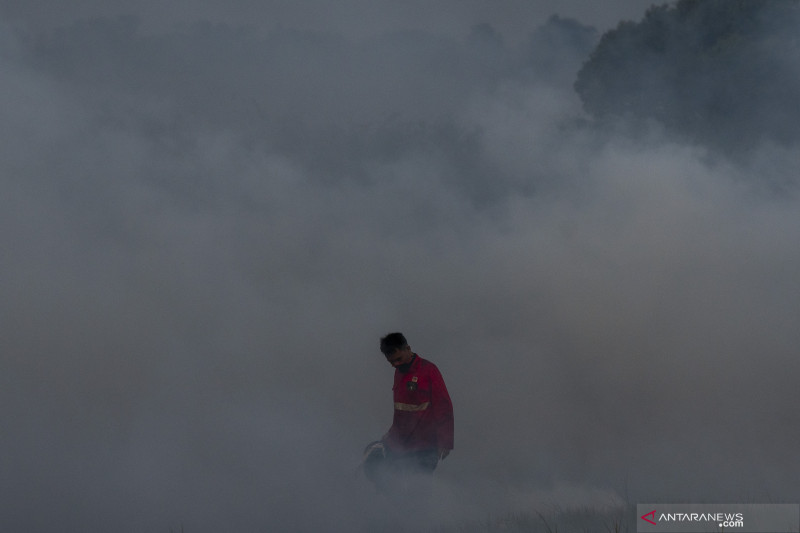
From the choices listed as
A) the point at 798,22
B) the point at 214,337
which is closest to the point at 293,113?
the point at 798,22

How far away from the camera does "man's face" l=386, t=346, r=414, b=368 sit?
23.5ft

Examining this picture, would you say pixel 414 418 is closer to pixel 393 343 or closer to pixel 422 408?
pixel 422 408

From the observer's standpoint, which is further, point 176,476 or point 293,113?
point 293,113

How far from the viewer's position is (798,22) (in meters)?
20.4

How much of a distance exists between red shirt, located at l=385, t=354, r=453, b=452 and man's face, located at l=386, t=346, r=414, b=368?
0.22ft

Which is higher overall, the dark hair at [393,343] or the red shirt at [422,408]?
the dark hair at [393,343]

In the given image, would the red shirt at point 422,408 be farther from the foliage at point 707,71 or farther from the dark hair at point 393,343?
the foliage at point 707,71

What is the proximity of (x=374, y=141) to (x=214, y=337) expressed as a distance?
1915cm

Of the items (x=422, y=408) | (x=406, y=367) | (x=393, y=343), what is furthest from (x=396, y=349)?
(x=422, y=408)

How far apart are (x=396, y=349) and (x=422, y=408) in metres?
0.49

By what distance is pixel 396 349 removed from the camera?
23.4 feet

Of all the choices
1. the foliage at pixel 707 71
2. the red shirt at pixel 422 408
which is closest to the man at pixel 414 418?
the red shirt at pixel 422 408

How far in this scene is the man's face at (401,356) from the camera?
7.16m

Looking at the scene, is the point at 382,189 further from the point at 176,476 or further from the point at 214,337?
the point at 176,476
